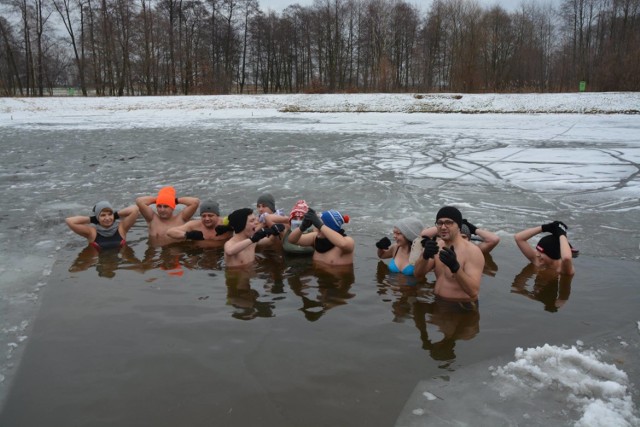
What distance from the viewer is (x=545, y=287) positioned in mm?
5020

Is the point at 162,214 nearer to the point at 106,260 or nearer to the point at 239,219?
the point at 106,260

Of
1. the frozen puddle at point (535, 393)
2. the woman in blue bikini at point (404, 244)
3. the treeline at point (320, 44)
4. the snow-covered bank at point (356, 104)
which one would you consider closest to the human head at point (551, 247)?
the woman in blue bikini at point (404, 244)

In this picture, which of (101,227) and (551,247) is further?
(101,227)

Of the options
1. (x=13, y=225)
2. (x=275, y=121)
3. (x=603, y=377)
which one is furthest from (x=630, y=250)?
(x=275, y=121)

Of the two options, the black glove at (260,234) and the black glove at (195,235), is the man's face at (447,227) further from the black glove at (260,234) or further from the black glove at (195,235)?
the black glove at (195,235)

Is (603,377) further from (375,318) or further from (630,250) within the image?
(630,250)

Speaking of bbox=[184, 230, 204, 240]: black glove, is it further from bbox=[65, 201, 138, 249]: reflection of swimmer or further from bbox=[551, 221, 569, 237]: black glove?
bbox=[551, 221, 569, 237]: black glove

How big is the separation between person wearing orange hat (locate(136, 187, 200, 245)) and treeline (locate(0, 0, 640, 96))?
31178mm

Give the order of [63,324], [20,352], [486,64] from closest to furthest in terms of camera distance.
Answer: [20,352]
[63,324]
[486,64]

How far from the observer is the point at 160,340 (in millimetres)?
3848

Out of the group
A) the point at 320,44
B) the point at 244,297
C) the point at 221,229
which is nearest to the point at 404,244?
the point at 244,297

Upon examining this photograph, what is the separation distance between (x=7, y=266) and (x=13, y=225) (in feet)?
6.08

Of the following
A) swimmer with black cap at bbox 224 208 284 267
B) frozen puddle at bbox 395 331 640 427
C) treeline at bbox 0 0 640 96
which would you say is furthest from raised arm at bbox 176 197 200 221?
treeline at bbox 0 0 640 96

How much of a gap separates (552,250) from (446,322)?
1.96m
